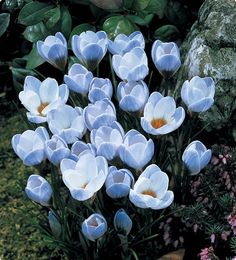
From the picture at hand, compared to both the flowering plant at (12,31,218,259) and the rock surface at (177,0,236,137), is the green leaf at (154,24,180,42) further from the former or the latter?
the flowering plant at (12,31,218,259)

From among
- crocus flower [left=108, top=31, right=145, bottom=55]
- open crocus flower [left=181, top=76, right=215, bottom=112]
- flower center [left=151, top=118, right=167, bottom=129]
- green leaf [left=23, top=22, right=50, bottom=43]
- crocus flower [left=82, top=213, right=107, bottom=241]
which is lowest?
green leaf [left=23, top=22, right=50, bottom=43]

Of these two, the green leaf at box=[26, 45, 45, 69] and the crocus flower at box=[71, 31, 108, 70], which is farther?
the green leaf at box=[26, 45, 45, 69]

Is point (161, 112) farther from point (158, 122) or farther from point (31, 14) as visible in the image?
point (31, 14)

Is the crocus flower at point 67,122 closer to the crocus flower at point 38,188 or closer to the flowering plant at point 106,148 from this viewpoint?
the flowering plant at point 106,148

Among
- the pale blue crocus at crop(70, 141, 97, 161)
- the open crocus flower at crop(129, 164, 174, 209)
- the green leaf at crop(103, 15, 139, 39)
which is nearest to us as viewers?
the open crocus flower at crop(129, 164, 174, 209)

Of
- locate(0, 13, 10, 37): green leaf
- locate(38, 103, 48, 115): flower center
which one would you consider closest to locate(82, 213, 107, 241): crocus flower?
locate(38, 103, 48, 115): flower center

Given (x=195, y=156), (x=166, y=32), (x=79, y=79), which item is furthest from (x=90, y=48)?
(x=166, y=32)

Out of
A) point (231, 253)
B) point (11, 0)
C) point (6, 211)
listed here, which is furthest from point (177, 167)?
point (11, 0)

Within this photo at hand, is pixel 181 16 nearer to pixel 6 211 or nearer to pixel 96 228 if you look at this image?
pixel 6 211
